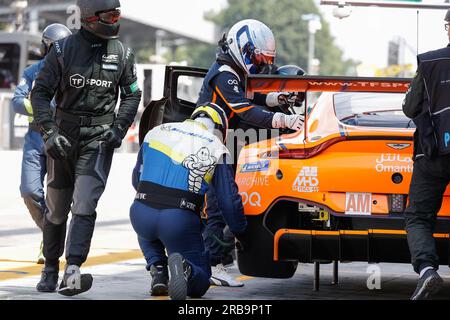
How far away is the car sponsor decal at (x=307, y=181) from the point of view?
22.0ft

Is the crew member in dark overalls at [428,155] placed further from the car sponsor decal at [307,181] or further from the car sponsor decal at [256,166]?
the car sponsor decal at [256,166]

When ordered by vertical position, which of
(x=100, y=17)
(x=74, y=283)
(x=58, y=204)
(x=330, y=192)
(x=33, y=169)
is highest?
(x=100, y=17)

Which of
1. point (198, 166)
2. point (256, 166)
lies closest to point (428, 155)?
point (256, 166)

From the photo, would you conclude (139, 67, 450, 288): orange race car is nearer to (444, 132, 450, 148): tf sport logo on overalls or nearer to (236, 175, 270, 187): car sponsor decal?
(236, 175, 270, 187): car sponsor decal

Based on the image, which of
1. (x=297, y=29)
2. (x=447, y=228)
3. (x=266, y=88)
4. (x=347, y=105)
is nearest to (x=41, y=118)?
(x=266, y=88)

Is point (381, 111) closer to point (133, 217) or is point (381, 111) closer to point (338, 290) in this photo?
point (338, 290)

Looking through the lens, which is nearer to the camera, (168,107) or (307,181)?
(307,181)

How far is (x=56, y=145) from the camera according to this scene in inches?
271

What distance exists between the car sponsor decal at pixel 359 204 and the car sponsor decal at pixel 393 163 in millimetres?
179

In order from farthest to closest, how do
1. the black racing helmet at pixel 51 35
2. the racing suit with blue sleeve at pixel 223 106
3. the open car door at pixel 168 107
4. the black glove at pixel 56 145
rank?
the black racing helmet at pixel 51 35
the open car door at pixel 168 107
the racing suit with blue sleeve at pixel 223 106
the black glove at pixel 56 145

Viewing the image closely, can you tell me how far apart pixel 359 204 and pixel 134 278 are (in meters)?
2.22

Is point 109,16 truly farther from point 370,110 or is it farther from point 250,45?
point 370,110

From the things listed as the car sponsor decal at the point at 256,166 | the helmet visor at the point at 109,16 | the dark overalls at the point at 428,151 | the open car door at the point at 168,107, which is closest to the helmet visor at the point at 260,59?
the open car door at the point at 168,107

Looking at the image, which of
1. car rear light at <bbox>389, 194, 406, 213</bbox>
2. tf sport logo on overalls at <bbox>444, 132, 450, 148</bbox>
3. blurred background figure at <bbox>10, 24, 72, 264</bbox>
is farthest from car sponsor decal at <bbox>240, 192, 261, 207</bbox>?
blurred background figure at <bbox>10, 24, 72, 264</bbox>
